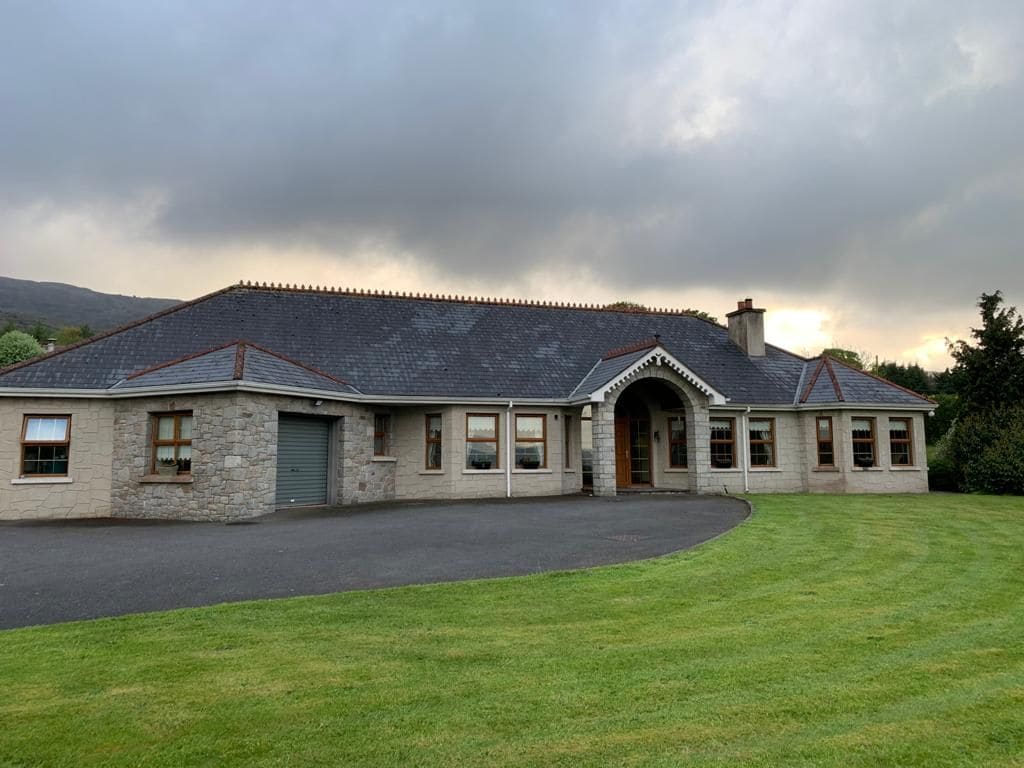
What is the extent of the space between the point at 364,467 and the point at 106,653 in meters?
13.6

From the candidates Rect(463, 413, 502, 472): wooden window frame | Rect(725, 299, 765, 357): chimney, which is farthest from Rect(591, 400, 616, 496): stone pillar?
Rect(725, 299, 765, 357): chimney

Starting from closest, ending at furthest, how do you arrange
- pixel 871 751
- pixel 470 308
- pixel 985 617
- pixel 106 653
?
1. pixel 871 751
2. pixel 106 653
3. pixel 985 617
4. pixel 470 308

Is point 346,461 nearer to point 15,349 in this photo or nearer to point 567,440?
point 567,440

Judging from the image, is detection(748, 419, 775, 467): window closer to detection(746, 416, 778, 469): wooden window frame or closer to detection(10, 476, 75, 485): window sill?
detection(746, 416, 778, 469): wooden window frame

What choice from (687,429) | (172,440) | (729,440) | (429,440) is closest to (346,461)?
(429,440)

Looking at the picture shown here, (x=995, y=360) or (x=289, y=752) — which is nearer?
(x=289, y=752)

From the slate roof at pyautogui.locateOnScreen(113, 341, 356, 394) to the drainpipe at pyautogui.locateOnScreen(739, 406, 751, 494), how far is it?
13202 mm

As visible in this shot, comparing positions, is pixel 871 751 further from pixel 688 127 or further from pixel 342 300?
pixel 342 300

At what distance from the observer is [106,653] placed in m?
5.78

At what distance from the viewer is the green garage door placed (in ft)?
58.0

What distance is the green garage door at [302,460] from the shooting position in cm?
1767

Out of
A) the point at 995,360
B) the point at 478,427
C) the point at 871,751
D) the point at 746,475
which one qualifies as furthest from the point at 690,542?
the point at 995,360

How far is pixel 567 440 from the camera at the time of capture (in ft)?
71.5

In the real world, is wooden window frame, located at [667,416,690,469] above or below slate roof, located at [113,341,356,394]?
below
